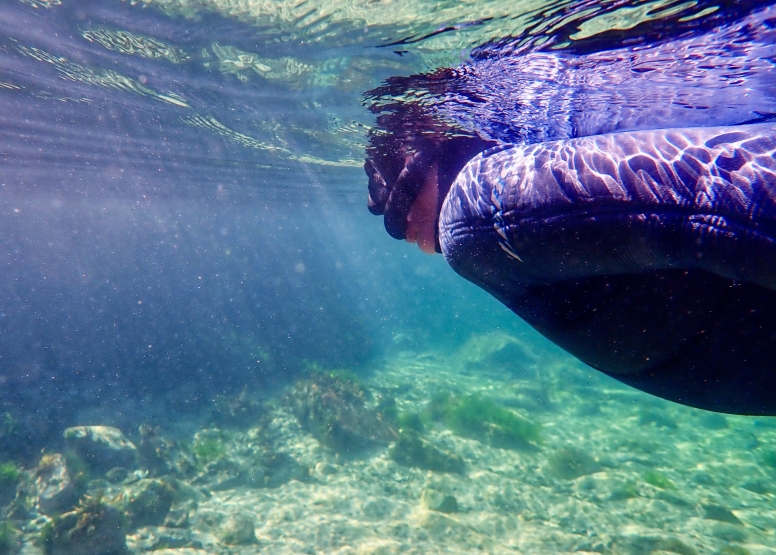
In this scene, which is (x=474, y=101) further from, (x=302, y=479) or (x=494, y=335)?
(x=494, y=335)

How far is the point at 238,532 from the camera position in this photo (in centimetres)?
743

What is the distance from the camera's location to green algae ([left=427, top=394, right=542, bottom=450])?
43.4 feet

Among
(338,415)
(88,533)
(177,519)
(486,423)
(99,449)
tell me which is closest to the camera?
(88,533)

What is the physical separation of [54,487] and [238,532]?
4859mm

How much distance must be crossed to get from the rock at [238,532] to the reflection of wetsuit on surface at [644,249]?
7.51m

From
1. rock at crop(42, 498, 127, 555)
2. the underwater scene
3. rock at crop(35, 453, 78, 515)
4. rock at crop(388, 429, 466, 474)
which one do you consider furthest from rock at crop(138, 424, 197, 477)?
rock at crop(388, 429, 466, 474)

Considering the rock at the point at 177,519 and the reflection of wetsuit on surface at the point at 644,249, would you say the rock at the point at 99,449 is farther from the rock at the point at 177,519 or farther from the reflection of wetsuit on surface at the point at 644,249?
the reflection of wetsuit on surface at the point at 644,249

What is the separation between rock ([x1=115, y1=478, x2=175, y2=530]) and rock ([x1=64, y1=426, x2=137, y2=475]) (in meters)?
2.69

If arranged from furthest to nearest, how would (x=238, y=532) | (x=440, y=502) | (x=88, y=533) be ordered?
(x=440, y=502) < (x=238, y=532) < (x=88, y=533)

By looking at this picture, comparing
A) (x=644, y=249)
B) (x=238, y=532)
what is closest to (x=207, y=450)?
(x=238, y=532)

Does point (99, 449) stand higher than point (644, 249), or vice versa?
point (644, 249)

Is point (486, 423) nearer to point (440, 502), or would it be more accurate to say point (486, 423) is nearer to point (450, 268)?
point (440, 502)

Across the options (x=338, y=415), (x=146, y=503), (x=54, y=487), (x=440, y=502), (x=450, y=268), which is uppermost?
(x=450, y=268)

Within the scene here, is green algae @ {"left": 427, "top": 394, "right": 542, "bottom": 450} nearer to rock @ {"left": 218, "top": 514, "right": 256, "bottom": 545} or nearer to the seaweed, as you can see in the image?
the seaweed
